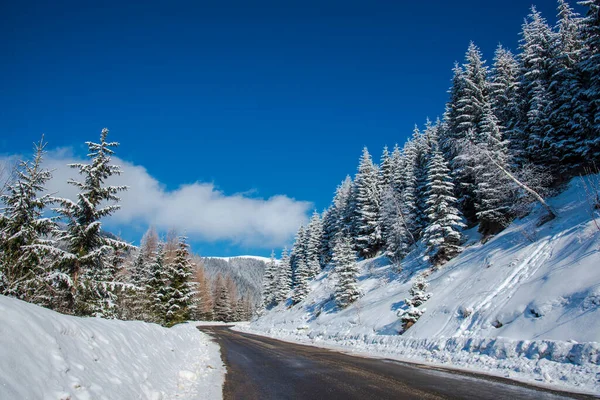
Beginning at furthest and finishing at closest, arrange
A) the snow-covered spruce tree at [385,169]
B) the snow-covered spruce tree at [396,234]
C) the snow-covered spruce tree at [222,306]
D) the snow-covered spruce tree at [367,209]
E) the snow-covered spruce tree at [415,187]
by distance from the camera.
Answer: the snow-covered spruce tree at [222,306] < the snow-covered spruce tree at [385,169] < the snow-covered spruce tree at [367,209] < the snow-covered spruce tree at [415,187] < the snow-covered spruce tree at [396,234]

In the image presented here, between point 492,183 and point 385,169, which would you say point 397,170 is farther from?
point 492,183

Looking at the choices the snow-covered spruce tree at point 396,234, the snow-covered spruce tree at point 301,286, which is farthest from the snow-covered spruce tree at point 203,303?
the snow-covered spruce tree at point 396,234

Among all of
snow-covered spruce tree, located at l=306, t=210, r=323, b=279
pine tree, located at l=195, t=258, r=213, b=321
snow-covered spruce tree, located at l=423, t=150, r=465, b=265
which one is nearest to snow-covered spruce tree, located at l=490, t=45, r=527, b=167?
snow-covered spruce tree, located at l=423, t=150, r=465, b=265

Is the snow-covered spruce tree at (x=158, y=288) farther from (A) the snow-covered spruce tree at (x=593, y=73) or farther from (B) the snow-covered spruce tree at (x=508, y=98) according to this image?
(A) the snow-covered spruce tree at (x=593, y=73)

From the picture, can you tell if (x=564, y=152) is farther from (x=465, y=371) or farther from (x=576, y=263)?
(x=465, y=371)

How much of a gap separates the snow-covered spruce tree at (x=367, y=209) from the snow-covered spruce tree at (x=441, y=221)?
49.0 ft

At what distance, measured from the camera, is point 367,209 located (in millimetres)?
44781

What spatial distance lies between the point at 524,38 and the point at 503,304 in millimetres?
28479

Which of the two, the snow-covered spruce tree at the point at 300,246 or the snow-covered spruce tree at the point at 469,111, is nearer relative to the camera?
the snow-covered spruce tree at the point at 469,111

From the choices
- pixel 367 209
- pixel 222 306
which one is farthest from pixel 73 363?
pixel 222 306

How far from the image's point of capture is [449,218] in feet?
88.7

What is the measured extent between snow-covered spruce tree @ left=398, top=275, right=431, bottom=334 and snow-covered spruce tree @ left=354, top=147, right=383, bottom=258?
20935mm

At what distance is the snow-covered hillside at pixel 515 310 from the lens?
9.34 m

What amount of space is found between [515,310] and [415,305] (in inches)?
324
